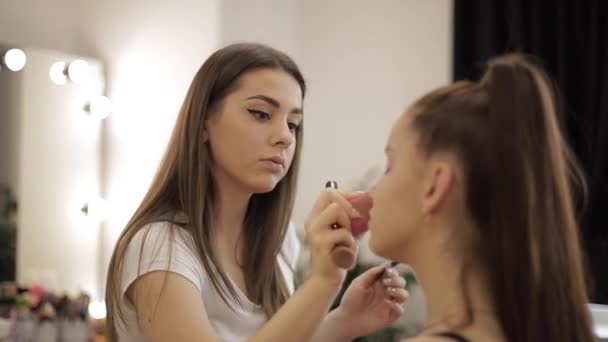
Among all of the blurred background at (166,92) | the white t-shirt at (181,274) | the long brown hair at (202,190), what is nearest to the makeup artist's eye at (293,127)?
the long brown hair at (202,190)

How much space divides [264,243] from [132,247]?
0.28 m

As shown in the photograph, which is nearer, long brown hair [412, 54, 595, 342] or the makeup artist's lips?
long brown hair [412, 54, 595, 342]

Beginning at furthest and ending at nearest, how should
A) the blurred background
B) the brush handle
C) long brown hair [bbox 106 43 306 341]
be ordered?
1. the blurred background
2. long brown hair [bbox 106 43 306 341]
3. the brush handle

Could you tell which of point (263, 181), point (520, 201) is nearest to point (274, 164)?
point (263, 181)

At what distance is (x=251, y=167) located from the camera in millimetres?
1307

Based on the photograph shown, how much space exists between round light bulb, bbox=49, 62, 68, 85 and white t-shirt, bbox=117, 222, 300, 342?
74.7 inches

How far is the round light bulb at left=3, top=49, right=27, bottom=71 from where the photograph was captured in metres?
2.80

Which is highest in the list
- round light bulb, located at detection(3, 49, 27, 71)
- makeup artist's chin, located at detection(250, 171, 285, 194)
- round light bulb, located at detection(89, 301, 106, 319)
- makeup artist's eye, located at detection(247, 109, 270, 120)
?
makeup artist's eye, located at detection(247, 109, 270, 120)

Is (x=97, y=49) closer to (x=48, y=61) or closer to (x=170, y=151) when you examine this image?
(x=48, y=61)

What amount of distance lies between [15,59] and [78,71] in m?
0.29

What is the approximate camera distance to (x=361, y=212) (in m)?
1.12

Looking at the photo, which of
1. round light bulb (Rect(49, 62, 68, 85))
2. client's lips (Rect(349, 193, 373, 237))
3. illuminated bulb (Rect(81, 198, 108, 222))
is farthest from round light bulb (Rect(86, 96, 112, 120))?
client's lips (Rect(349, 193, 373, 237))

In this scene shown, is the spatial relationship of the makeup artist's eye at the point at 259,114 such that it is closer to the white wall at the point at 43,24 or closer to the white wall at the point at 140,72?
the white wall at the point at 140,72

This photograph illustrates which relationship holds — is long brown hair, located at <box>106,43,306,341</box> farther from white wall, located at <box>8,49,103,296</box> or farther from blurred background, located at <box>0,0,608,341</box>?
white wall, located at <box>8,49,103,296</box>
